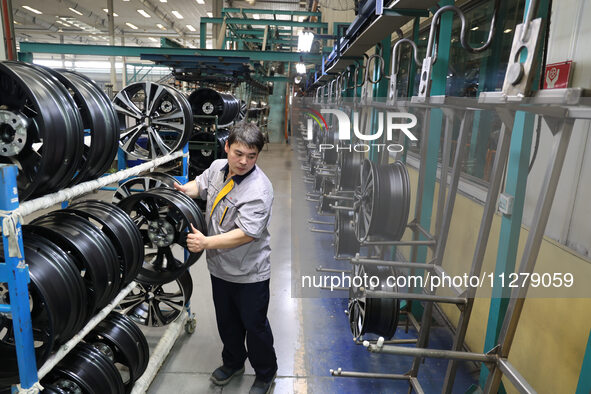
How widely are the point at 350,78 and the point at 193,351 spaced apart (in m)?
4.17

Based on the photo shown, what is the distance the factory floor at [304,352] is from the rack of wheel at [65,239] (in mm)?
414

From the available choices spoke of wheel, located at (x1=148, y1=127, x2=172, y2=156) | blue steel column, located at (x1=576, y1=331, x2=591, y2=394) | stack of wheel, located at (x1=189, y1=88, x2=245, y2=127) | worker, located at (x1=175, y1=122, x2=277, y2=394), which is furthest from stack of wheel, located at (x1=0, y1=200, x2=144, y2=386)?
stack of wheel, located at (x1=189, y1=88, x2=245, y2=127)

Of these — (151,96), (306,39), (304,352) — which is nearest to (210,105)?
(306,39)

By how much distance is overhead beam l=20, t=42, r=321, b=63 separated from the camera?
22.1ft

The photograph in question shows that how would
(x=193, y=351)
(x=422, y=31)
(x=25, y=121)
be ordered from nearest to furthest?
(x=25, y=121)
(x=193, y=351)
(x=422, y=31)

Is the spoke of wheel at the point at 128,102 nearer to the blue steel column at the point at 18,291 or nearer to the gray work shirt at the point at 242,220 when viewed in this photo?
the gray work shirt at the point at 242,220

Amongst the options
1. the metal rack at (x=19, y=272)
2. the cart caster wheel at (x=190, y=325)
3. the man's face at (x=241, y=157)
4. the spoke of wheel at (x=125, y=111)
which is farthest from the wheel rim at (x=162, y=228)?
the spoke of wheel at (x=125, y=111)

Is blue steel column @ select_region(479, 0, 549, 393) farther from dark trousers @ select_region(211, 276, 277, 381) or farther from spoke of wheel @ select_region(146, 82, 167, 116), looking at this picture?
spoke of wheel @ select_region(146, 82, 167, 116)

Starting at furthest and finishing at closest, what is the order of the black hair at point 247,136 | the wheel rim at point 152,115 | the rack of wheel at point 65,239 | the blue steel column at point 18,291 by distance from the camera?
1. the wheel rim at point 152,115
2. the black hair at point 247,136
3. the rack of wheel at point 65,239
4. the blue steel column at point 18,291

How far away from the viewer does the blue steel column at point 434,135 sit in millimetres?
1792

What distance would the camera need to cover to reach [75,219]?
209 centimetres

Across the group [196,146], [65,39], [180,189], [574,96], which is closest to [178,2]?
[196,146]

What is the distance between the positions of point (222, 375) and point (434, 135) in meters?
2.29

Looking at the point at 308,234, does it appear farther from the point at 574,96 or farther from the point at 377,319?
the point at 574,96
